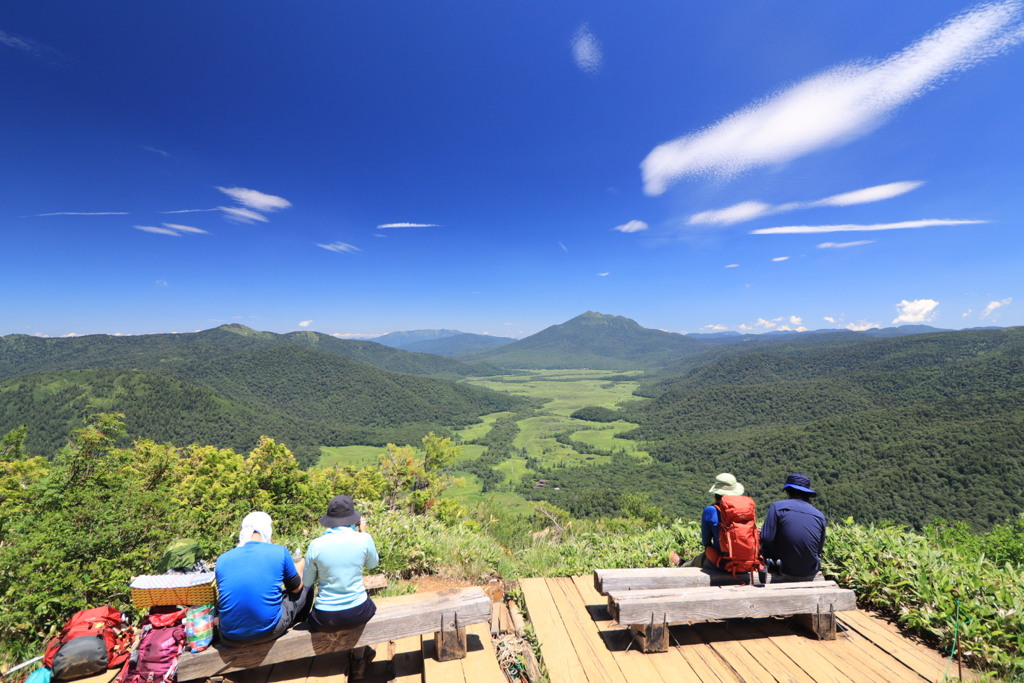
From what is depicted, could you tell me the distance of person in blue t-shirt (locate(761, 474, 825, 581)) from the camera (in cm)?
477

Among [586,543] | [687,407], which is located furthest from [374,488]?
[687,407]

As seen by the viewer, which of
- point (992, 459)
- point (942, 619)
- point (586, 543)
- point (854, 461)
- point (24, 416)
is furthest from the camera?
point (24, 416)

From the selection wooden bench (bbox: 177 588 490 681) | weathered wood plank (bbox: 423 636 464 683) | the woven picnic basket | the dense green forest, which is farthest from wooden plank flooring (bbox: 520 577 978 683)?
the dense green forest

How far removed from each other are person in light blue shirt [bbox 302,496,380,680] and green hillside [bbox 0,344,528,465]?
87235mm

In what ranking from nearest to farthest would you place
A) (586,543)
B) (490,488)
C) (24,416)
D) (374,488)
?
(586,543)
(374,488)
(490,488)
(24,416)

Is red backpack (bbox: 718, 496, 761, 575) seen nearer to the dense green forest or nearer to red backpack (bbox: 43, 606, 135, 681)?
red backpack (bbox: 43, 606, 135, 681)

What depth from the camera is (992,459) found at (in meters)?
55.0

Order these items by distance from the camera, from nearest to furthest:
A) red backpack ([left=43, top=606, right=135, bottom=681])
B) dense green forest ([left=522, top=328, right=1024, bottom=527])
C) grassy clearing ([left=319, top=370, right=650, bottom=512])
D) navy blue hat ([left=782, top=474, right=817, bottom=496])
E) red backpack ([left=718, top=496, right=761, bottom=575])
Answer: red backpack ([left=43, top=606, right=135, bottom=681]) < red backpack ([left=718, top=496, right=761, bottom=575]) < navy blue hat ([left=782, top=474, right=817, bottom=496]) < dense green forest ([left=522, top=328, right=1024, bottom=527]) < grassy clearing ([left=319, top=370, right=650, bottom=512])

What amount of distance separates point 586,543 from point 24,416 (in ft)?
557

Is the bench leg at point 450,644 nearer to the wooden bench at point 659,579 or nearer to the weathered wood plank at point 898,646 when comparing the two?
the wooden bench at point 659,579

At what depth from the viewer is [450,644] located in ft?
13.1

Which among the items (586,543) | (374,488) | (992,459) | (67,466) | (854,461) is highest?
(67,466)

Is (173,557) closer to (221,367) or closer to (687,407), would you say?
(687,407)

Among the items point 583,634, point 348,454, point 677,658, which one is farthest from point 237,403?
point 677,658
